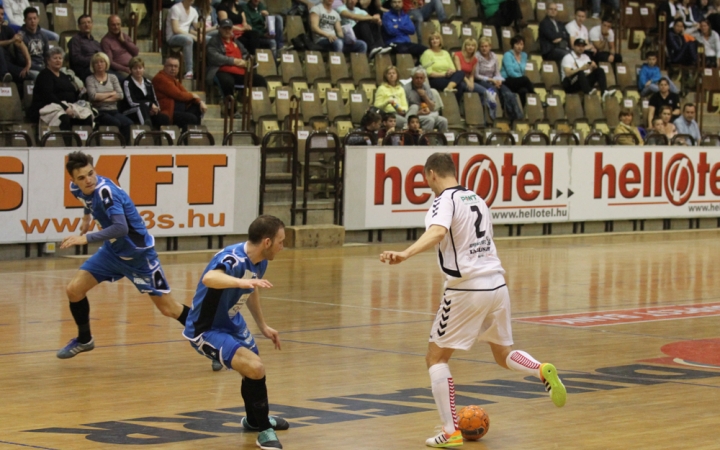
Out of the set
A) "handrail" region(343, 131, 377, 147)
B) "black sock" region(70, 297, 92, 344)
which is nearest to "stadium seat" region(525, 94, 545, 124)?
"handrail" region(343, 131, 377, 147)

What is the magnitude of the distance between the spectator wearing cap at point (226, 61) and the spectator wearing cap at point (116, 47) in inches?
73.8

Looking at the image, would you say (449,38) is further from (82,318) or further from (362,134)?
(82,318)

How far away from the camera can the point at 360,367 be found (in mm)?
10062

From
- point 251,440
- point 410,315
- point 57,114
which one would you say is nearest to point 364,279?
point 410,315

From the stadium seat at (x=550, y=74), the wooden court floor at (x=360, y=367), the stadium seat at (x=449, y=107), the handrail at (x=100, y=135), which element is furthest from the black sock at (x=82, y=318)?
the stadium seat at (x=550, y=74)

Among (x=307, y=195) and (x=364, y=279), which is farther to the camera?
(x=307, y=195)

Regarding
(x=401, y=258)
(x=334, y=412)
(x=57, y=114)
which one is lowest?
(x=334, y=412)

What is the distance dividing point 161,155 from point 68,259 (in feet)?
6.84

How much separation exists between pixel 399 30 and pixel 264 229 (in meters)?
18.0

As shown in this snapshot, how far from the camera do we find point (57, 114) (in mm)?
18109

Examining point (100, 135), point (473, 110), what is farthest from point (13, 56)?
point (473, 110)

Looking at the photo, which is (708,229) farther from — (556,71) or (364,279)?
(364,279)

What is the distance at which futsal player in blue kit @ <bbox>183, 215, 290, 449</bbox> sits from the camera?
23.6 feet

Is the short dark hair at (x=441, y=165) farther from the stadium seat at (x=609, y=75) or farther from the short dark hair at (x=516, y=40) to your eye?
the stadium seat at (x=609, y=75)
